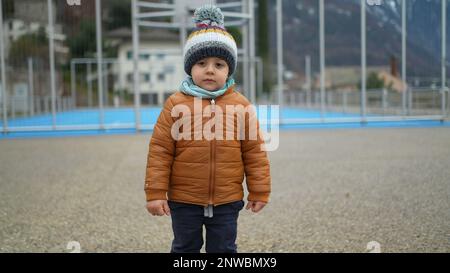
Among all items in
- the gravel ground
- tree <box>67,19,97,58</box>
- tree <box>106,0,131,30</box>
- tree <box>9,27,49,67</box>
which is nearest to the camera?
the gravel ground

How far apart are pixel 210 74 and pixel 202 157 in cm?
33

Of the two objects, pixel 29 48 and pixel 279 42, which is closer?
pixel 29 48

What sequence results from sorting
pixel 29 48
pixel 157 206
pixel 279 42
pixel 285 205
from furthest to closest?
pixel 279 42, pixel 29 48, pixel 285 205, pixel 157 206

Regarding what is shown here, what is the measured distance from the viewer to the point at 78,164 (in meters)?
6.82

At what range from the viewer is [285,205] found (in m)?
4.18

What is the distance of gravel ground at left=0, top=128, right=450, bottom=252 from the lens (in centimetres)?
310

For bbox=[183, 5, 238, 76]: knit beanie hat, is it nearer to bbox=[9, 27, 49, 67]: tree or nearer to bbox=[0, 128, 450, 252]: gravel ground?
bbox=[0, 128, 450, 252]: gravel ground

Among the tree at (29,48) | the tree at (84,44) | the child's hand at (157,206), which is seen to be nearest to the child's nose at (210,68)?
the child's hand at (157,206)

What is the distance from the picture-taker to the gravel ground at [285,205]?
310 cm

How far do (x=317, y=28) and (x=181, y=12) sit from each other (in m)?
2.57

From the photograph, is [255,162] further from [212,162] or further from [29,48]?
[29,48]

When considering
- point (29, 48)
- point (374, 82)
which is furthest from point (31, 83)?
point (374, 82)

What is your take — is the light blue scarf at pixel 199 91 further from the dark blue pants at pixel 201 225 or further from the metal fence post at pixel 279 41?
the metal fence post at pixel 279 41

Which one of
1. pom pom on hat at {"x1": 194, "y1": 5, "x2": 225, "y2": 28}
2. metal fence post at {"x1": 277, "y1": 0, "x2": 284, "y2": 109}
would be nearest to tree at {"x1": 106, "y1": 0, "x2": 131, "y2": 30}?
metal fence post at {"x1": 277, "y1": 0, "x2": 284, "y2": 109}
